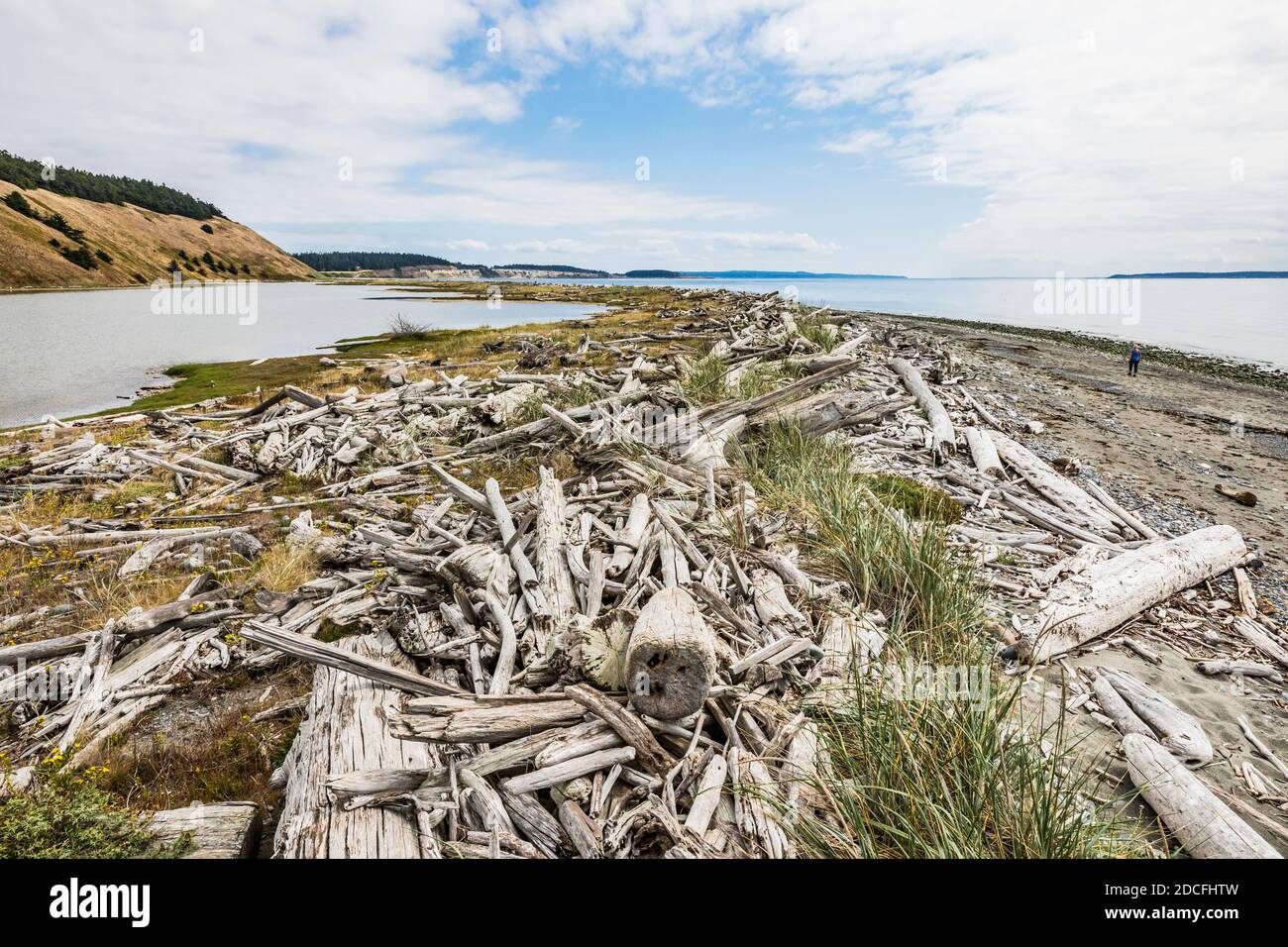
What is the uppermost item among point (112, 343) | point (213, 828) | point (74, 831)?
point (112, 343)

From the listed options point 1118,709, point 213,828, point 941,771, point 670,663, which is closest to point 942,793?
point 941,771

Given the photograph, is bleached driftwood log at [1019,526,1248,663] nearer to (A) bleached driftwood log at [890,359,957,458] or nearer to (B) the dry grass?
(A) bleached driftwood log at [890,359,957,458]

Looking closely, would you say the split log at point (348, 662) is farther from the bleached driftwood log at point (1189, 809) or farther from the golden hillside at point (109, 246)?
the golden hillside at point (109, 246)

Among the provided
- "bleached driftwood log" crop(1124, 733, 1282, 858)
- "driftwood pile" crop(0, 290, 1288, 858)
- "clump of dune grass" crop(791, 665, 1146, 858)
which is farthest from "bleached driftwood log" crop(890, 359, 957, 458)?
"clump of dune grass" crop(791, 665, 1146, 858)

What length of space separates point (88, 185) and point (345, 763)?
25483 cm

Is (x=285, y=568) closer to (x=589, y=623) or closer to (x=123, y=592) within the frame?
(x=123, y=592)

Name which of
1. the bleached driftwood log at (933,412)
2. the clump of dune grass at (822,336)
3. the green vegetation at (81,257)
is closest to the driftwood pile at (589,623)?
the bleached driftwood log at (933,412)

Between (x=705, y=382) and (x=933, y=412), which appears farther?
(x=933, y=412)

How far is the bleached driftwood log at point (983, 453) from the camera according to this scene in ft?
35.7

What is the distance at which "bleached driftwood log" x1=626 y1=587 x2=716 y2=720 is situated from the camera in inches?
144

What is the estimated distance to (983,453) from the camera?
37.3 ft

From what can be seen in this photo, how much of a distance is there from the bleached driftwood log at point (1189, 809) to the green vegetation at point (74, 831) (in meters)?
6.28

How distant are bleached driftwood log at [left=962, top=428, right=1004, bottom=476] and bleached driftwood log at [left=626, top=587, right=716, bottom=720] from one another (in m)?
9.61
